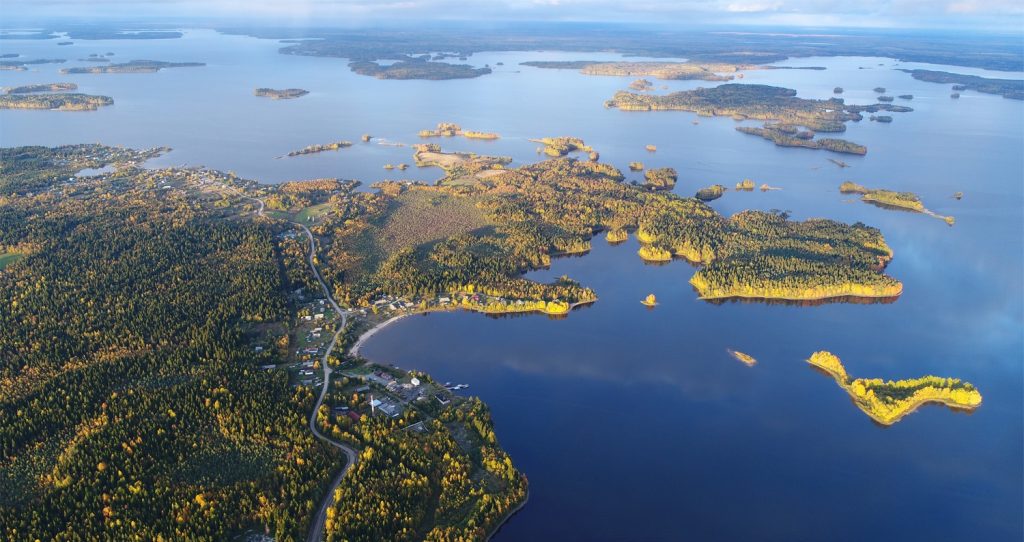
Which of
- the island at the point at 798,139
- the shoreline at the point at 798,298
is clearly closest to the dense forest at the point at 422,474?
the shoreline at the point at 798,298

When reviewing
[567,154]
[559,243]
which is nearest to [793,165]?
[567,154]

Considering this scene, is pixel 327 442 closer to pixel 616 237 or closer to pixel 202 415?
pixel 202 415

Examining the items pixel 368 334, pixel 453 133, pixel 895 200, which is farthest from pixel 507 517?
pixel 453 133

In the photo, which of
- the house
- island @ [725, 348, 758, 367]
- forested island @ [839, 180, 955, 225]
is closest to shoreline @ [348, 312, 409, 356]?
the house

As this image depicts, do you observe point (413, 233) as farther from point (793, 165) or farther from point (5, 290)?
point (793, 165)

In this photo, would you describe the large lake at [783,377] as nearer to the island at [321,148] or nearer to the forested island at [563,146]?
the island at [321,148]

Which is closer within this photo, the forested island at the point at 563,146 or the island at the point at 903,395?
the island at the point at 903,395
